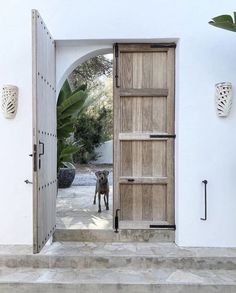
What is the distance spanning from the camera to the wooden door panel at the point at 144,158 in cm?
413

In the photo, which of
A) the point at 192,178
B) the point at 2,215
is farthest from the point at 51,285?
the point at 192,178

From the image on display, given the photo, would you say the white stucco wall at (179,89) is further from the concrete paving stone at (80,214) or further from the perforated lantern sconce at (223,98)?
the concrete paving stone at (80,214)

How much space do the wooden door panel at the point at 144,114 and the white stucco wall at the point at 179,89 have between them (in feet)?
0.79

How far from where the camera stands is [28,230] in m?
3.98

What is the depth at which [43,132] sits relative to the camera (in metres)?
3.46

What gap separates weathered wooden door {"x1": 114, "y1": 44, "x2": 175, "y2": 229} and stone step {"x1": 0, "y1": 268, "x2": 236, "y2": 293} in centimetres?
78

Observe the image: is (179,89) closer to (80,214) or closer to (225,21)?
(225,21)

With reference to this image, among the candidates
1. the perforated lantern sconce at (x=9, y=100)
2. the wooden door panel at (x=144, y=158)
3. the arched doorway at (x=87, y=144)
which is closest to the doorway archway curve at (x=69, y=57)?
the arched doorway at (x=87, y=144)

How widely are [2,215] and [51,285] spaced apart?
1.19 meters

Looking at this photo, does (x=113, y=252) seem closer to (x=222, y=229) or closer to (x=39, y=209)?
(x=39, y=209)

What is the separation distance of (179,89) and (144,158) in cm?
98

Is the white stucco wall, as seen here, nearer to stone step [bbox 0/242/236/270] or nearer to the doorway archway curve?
the doorway archway curve

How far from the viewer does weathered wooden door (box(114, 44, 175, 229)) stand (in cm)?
408

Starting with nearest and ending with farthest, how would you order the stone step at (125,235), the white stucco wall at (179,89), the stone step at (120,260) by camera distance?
the stone step at (120,260) → the white stucco wall at (179,89) → the stone step at (125,235)
